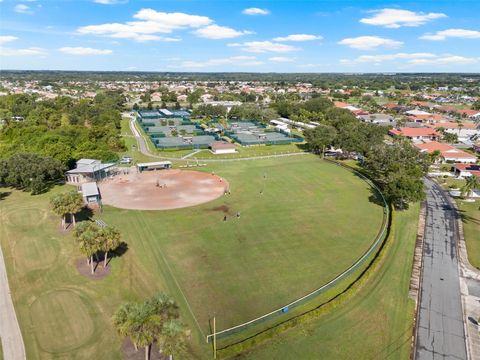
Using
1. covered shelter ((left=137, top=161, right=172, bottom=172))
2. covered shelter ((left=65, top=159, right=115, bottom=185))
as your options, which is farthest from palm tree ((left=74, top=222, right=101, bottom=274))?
covered shelter ((left=137, top=161, right=172, bottom=172))

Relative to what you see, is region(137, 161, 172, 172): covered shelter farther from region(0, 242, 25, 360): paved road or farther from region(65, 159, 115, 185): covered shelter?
region(0, 242, 25, 360): paved road

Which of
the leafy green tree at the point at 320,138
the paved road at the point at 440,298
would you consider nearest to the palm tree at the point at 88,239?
the paved road at the point at 440,298

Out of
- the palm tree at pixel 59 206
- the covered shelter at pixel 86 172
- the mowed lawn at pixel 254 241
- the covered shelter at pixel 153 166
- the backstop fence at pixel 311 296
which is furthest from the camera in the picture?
the covered shelter at pixel 153 166

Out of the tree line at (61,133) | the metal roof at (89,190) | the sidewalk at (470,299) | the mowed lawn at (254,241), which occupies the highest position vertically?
the tree line at (61,133)

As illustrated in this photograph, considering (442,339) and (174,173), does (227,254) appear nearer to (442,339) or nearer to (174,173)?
(442,339)

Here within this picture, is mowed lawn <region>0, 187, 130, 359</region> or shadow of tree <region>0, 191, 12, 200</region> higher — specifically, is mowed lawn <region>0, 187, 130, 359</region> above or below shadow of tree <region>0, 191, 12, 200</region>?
below

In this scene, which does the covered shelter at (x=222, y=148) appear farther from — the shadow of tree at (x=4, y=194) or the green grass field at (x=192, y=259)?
the shadow of tree at (x=4, y=194)

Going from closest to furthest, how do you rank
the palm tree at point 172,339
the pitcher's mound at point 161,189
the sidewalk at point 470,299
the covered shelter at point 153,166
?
the palm tree at point 172,339
the sidewalk at point 470,299
the pitcher's mound at point 161,189
the covered shelter at point 153,166

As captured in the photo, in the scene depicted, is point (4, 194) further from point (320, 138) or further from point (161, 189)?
point (320, 138)
